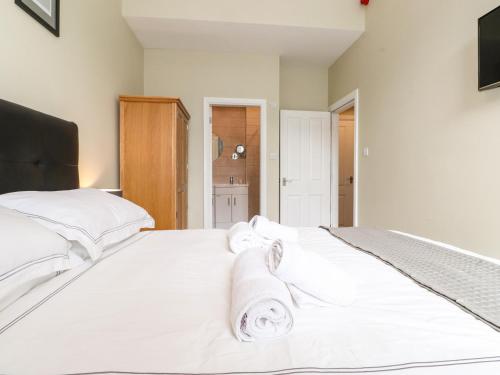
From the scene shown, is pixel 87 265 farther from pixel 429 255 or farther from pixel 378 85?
pixel 378 85

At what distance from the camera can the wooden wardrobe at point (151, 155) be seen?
2668 mm

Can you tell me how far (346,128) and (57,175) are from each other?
15.0 feet

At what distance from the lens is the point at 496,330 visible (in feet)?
2.01

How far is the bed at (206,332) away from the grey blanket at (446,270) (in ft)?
0.12

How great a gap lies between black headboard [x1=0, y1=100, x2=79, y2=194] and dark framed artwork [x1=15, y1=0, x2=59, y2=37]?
572 millimetres

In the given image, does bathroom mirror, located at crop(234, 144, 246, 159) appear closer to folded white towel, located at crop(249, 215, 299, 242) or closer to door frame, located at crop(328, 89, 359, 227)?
door frame, located at crop(328, 89, 359, 227)

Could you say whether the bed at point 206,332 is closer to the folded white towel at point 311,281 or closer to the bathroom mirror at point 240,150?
the folded white towel at point 311,281

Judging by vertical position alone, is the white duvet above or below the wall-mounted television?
below

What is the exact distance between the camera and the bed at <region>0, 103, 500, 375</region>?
50 cm

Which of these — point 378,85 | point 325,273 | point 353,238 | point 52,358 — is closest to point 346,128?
point 378,85

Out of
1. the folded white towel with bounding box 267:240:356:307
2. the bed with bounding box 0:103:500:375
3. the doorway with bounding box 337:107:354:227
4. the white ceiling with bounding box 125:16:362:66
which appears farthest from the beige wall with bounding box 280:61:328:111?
the folded white towel with bounding box 267:240:356:307

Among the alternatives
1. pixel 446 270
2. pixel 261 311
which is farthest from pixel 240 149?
pixel 261 311

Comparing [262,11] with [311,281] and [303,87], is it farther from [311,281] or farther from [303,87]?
[311,281]

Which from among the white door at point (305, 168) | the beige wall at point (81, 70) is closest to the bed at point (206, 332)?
the beige wall at point (81, 70)
